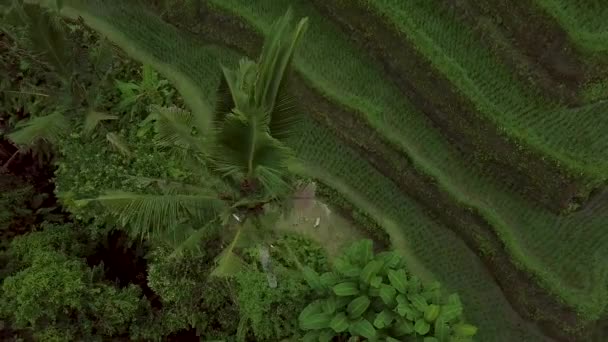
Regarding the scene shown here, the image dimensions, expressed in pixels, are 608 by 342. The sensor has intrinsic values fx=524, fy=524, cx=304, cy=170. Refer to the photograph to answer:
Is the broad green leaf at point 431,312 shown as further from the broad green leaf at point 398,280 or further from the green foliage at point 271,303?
the green foliage at point 271,303

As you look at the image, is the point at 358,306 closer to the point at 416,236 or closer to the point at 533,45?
the point at 416,236

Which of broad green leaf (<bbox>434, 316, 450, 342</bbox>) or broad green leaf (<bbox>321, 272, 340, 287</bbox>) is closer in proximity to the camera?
broad green leaf (<bbox>434, 316, 450, 342</bbox>)

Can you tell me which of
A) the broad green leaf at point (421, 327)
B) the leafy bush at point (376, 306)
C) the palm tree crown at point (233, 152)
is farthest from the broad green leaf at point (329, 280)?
the palm tree crown at point (233, 152)

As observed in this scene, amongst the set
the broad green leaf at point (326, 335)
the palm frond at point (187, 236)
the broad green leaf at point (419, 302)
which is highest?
the palm frond at point (187, 236)

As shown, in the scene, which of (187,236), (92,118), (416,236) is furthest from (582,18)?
(92,118)

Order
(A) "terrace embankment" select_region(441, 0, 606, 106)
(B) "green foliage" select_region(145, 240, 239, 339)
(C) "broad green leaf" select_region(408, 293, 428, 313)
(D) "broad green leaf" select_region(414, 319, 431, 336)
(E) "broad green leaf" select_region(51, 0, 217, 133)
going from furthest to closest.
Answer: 1. (E) "broad green leaf" select_region(51, 0, 217, 133)
2. (B) "green foliage" select_region(145, 240, 239, 339)
3. (A) "terrace embankment" select_region(441, 0, 606, 106)
4. (C) "broad green leaf" select_region(408, 293, 428, 313)
5. (D) "broad green leaf" select_region(414, 319, 431, 336)

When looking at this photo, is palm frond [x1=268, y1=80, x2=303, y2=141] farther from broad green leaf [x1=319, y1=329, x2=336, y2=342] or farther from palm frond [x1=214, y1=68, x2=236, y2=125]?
broad green leaf [x1=319, y1=329, x2=336, y2=342]

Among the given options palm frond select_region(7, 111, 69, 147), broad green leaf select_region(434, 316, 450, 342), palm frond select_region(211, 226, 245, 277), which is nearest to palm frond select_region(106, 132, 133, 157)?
palm frond select_region(7, 111, 69, 147)
